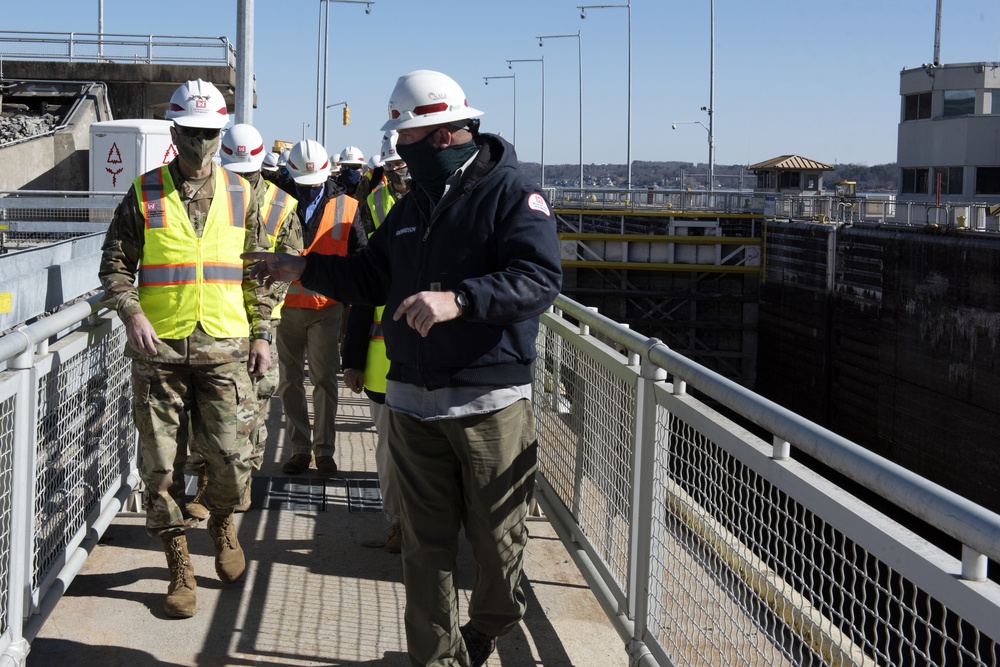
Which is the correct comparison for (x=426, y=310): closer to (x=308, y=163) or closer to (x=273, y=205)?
(x=273, y=205)

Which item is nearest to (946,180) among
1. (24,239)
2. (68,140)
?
(68,140)

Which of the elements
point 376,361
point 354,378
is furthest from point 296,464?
point 354,378

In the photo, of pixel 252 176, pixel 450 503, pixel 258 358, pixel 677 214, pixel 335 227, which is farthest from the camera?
pixel 677 214

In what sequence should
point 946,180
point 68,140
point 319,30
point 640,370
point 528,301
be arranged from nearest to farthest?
point 528,301 < point 640,370 < point 68,140 < point 946,180 < point 319,30

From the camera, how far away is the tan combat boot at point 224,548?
490 cm

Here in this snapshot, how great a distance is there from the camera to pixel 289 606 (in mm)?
4727

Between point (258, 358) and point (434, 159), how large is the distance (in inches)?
62.5

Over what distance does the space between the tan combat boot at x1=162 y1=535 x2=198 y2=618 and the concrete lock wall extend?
1679 cm

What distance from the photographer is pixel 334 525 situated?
5.87 meters

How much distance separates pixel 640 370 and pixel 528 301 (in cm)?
72

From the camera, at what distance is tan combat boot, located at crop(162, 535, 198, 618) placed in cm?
452

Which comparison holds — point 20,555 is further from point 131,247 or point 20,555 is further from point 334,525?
point 334,525

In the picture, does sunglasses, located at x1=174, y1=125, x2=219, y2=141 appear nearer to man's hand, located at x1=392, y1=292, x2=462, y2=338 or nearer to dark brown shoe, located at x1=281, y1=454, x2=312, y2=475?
man's hand, located at x1=392, y1=292, x2=462, y2=338

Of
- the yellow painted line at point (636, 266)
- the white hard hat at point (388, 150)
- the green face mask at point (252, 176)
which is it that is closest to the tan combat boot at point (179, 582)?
the green face mask at point (252, 176)
